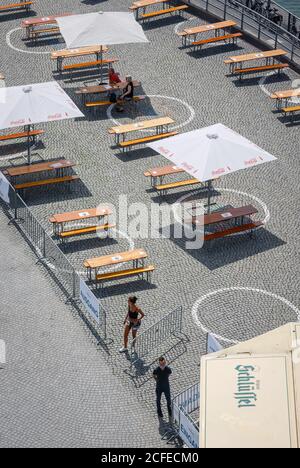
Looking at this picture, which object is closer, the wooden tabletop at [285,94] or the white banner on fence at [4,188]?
the white banner on fence at [4,188]

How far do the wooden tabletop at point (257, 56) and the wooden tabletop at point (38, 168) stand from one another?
8.63 meters

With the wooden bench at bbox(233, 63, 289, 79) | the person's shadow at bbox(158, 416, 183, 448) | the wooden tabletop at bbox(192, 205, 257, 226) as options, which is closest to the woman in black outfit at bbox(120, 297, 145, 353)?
the person's shadow at bbox(158, 416, 183, 448)

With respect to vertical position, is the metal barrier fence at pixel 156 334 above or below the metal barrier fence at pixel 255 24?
below

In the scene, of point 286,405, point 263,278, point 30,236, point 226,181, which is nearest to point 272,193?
point 226,181

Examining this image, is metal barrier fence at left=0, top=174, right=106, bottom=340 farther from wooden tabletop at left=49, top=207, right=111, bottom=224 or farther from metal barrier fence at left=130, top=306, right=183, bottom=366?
metal barrier fence at left=130, top=306, right=183, bottom=366

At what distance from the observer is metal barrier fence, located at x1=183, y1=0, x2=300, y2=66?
42.2 metres

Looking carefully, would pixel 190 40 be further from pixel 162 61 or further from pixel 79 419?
pixel 79 419

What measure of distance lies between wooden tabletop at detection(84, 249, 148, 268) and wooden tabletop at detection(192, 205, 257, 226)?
2256 mm

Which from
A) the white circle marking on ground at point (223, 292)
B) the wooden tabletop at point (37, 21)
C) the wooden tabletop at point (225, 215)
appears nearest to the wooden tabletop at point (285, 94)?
the wooden tabletop at point (225, 215)

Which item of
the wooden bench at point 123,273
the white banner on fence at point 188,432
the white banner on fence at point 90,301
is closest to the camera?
the white banner on fence at point 188,432

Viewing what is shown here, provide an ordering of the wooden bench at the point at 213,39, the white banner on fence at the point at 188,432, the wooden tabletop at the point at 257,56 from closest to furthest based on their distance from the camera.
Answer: the white banner on fence at the point at 188,432 → the wooden tabletop at the point at 257,56 → the wooden bench at the point at 213,39

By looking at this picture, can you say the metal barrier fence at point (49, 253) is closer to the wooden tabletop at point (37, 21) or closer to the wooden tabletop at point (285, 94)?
the wooden tabletop at point (285, 94)

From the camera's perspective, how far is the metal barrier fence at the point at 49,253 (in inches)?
1137

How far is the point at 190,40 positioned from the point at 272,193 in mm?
10946
